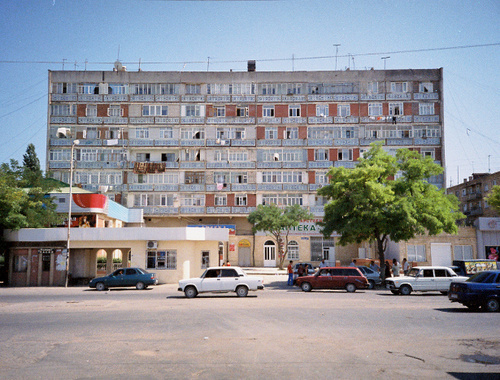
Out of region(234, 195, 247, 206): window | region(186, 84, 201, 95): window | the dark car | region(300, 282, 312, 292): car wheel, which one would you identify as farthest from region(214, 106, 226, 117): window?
the dark car

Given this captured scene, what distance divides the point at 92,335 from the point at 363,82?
1990 inches

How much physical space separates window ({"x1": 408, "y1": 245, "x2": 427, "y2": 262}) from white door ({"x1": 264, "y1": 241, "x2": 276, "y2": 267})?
53.4ft

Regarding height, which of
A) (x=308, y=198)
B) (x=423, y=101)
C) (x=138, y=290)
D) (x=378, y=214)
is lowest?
(x=138, y=290)

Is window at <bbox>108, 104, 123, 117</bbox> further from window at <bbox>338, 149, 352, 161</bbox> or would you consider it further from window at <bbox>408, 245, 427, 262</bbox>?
window at <bbox>408, 245, 427, 262</bbox>

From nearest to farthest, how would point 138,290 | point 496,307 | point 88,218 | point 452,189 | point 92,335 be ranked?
point 92,335, point 496,307, point 138,290, point 88,218, point 452,189

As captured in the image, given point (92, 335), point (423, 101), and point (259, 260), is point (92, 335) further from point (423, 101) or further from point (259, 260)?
point (423, 101)

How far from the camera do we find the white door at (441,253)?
45.2 meters

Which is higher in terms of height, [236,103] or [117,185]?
[236,103]

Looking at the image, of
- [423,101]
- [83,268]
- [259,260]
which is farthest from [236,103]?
[83,268]

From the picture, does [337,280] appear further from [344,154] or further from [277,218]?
[344,154]

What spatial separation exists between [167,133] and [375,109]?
2593cm

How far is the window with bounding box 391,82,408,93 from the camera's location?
186ft

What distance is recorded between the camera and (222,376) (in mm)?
8453

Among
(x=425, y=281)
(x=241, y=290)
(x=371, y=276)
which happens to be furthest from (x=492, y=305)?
(x=371, y=276)
